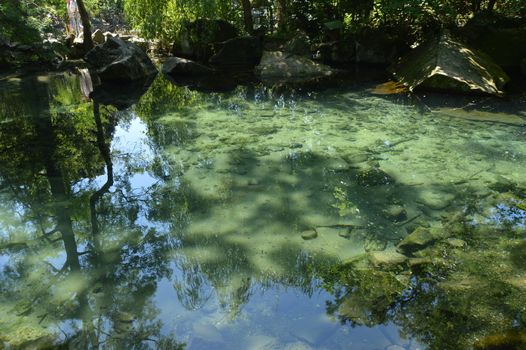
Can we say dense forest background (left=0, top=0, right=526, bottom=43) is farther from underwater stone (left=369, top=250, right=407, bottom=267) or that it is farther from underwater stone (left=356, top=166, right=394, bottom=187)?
underwater stone (left=369, top=250, right=407, bottom=267)

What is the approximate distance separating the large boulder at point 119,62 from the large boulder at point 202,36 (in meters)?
1.81

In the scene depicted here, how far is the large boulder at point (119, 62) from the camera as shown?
1044cm

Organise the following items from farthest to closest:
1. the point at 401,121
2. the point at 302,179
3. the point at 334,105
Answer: the point at 334,105 → the point at 401,121 → the point at 302,179

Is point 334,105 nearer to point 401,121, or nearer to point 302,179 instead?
point 401,121

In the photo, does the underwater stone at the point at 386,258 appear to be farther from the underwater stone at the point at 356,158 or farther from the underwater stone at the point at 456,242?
the underwater stone at the point at 356,158

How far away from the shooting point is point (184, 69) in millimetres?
11344

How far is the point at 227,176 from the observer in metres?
4.71

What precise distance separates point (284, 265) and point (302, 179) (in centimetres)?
160

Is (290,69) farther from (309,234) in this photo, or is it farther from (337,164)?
(309,234)

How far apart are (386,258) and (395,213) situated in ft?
2.60

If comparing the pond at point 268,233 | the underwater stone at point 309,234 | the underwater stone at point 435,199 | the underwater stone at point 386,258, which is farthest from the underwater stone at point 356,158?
the underwater stone at point 386,258

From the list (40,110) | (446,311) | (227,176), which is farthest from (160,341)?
(40,110)

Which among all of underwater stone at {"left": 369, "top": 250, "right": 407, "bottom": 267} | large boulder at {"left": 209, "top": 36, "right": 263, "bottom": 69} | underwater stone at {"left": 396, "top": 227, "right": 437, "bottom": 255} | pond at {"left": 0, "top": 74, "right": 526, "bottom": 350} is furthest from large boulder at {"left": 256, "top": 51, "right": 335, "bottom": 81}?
underwater stone at {"left": 369, "top": 250, "right": 407, "bottom": 267}

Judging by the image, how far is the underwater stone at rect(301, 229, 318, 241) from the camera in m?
3.51
